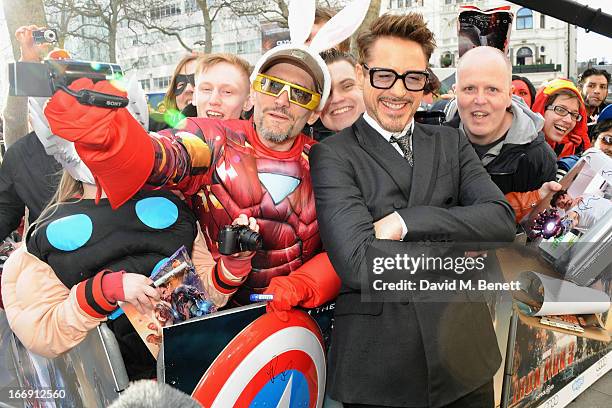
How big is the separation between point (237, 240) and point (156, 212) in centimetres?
38

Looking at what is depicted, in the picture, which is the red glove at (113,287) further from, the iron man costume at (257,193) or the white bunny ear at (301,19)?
the white bunny ear at (301,19)

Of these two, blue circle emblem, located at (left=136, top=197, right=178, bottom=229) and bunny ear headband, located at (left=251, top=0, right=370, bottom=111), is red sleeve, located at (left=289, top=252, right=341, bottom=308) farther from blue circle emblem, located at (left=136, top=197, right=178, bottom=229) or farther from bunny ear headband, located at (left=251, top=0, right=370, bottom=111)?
bunny ear headband, located at (left=251, top=0, right=370, bottom=111)

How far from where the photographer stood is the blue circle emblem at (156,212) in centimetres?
197

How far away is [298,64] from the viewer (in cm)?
215

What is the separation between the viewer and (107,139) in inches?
56.7

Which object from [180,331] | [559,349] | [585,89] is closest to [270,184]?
[180,331]

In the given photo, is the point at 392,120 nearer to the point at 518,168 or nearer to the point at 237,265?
the point at 237,265

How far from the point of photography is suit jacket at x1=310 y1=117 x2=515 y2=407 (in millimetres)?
1722

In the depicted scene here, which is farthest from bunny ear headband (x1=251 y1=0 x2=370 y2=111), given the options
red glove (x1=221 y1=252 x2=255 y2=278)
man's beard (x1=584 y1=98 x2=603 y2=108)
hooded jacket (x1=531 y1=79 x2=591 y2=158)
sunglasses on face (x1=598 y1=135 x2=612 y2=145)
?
man's beard (x1=584 y1=98 x2=603 y2=108)

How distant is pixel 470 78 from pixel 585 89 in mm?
4022

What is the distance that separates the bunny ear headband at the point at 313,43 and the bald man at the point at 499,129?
0.76 metres

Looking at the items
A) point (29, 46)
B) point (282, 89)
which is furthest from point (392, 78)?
point (29, 46)

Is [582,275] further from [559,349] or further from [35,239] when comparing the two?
[35,239]

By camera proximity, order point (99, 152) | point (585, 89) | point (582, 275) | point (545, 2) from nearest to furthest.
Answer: point (99, 152)
point (545, 2)
point (582, 275)
point (585, 89)
